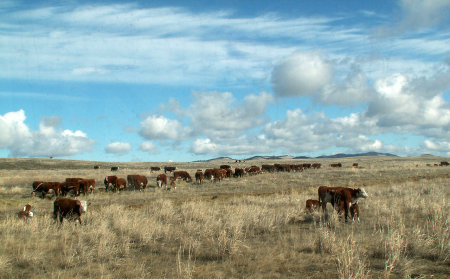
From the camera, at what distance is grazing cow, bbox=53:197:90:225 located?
457 inches

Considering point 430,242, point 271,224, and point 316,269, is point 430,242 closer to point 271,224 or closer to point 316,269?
point 316,269

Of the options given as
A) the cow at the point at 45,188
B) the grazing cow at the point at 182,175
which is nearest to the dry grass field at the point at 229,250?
the cow at the point at 45,188

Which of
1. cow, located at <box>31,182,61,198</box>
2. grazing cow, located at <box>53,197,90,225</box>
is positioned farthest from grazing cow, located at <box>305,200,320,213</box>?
cow, located at <box>31,182,61,198</box>

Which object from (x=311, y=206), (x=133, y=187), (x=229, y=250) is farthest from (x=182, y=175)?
(x=229, y=250)

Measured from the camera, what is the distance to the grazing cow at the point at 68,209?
38.1 feet

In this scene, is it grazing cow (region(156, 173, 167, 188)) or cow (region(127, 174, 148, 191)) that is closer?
cow (region(127, 174, 148, 191))

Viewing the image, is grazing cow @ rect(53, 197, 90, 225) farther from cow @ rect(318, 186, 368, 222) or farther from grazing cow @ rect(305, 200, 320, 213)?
cow @ rect(318, 186, 368, 222)

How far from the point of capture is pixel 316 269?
21.4ft

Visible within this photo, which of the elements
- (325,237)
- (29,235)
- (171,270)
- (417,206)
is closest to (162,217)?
(29,235)

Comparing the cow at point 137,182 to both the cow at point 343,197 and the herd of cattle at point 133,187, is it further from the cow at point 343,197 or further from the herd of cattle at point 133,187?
the cow at point 343,197

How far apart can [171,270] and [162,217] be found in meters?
5.86

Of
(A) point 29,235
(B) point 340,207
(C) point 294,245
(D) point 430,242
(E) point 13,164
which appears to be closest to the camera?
(D) point 430,242

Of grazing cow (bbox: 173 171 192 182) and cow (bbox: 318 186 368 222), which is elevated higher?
cow (bbox: 318 186 368 222)

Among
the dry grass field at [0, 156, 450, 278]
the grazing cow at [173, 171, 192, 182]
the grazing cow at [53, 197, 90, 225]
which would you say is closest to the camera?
the dry grass field at [0, 156, 450, 278]
